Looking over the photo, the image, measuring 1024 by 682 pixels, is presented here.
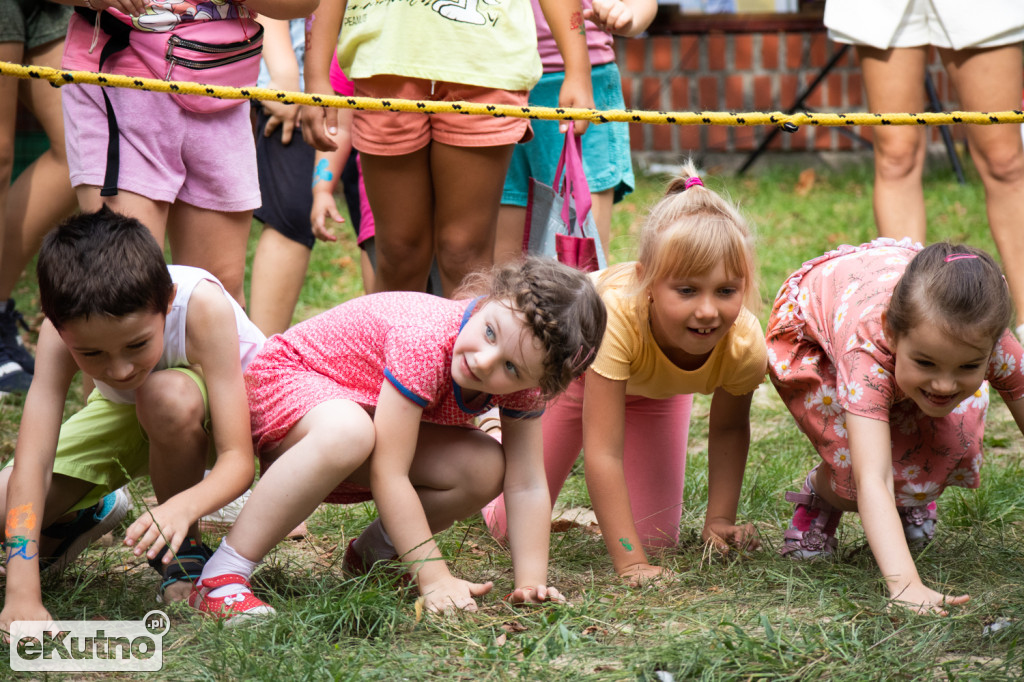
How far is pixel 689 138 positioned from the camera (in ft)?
25.9

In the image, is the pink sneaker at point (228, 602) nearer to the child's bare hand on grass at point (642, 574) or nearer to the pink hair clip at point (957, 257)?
the child's bare hand on grass at point (642, 574)

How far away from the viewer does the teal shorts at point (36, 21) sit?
3.36 meters

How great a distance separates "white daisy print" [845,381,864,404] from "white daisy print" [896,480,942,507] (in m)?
0.33

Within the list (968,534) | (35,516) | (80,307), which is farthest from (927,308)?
(35,516)

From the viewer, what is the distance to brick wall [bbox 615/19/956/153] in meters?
7.89

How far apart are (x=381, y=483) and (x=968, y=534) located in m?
1.45

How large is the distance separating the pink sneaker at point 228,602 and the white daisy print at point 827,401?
1319 millimetres

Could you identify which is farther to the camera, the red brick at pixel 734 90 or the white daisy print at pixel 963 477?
the red brick at pixel 734 90

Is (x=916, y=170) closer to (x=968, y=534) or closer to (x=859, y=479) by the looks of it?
(x=968, y=534)

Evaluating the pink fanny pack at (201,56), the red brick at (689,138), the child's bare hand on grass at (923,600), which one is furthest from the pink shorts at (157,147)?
the red brick at (689,138)

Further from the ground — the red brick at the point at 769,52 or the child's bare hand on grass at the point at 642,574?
the red brick at the point at 769,52

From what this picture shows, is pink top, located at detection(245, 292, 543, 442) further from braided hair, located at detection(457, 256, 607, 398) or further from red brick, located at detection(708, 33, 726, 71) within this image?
red brick, located at detection(708, 33, 726, 71)

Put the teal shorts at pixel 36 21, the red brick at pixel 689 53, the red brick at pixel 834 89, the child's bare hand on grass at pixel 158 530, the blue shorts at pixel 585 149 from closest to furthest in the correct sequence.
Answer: the child's bare hand on grass at pixel 158 530 → the teal shorts at pixel 36 21 → the blue shorts at pixel 585 149 → the red brick at pixel 834 89 → the red brick at pixel 689 53

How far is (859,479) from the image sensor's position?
7.41ft
